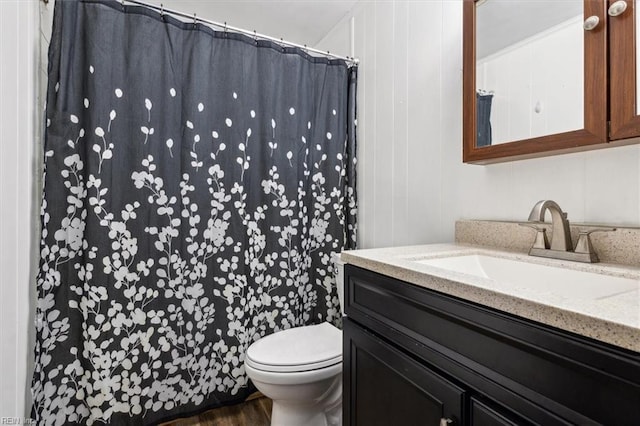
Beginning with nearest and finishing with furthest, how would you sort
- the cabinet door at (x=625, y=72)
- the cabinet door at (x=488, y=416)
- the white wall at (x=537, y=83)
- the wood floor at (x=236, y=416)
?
1. the cabinet door at (x=488, y=416)
2. the cabinet door at (x=625, y=72)
3. the white wall at (x=537, y=83)
4. the wood floor at (x=236, y=416)

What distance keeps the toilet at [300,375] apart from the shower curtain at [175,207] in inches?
14.7

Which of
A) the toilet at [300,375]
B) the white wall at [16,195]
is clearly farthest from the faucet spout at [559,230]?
the white wall at [16,195]

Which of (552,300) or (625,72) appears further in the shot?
(625,72)

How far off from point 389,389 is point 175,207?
1237mm

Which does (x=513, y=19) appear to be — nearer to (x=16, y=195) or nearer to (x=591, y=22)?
(x=591, y=22)

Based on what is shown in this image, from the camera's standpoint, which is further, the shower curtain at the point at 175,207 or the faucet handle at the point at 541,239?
the shower curtain at the point at 175,207

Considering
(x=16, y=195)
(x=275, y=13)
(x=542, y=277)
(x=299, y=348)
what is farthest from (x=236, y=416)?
(x=275, y=13)

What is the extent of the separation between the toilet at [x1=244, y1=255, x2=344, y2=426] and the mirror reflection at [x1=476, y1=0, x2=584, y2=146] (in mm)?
902

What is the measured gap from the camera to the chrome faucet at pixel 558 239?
88 cm

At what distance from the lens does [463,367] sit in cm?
66

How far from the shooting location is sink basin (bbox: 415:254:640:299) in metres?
0.77

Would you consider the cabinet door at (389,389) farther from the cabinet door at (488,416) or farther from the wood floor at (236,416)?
the wood floor at (236,416)

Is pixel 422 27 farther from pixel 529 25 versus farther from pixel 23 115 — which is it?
pixel 23 115

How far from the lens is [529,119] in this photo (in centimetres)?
106
